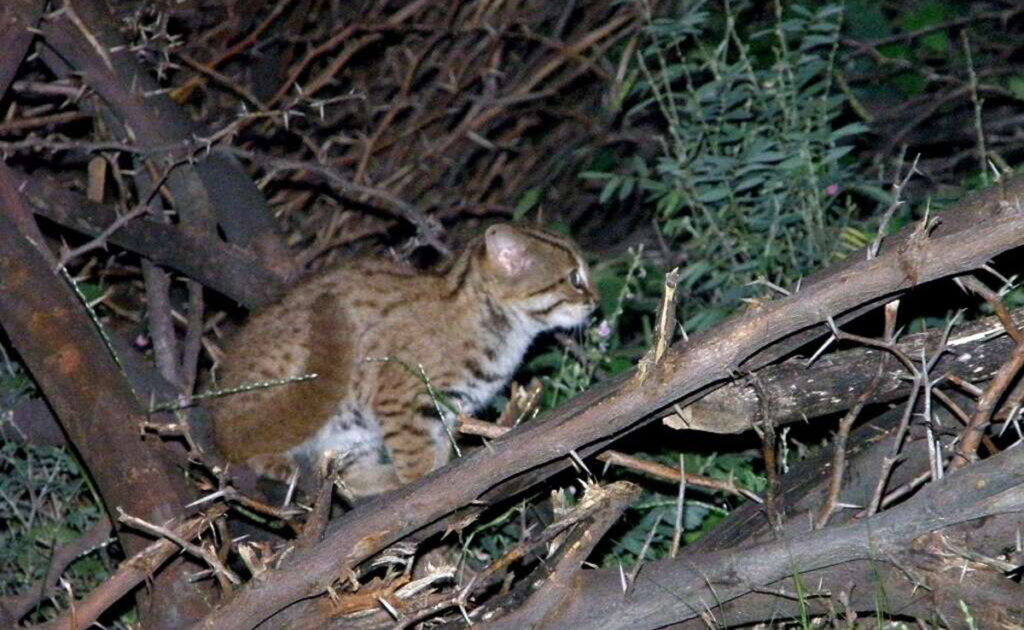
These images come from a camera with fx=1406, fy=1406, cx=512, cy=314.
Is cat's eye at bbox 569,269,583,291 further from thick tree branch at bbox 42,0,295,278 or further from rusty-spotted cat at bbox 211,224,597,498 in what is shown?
thick tree branch at bbox 42,0,295,278

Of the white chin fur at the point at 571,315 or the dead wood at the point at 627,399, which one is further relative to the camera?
the white chin fur at the point at 571,315

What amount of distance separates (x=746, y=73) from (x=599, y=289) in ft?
3.77

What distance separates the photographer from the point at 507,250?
594cm

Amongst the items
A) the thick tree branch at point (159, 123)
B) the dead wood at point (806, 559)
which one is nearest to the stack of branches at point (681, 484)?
the dead wood at point (806, 559)

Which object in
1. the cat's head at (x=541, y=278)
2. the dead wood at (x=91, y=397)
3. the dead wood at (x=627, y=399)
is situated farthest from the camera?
the cat's head at (x=541, y=278)

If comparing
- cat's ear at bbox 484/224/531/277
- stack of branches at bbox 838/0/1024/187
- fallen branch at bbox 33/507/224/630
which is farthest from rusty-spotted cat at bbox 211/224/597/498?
stack of branches at bbox 838/0/1024/187

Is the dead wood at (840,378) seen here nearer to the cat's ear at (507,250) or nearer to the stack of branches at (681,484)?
the stack of branches at (681,484)

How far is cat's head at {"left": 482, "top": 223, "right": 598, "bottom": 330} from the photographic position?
5.95m

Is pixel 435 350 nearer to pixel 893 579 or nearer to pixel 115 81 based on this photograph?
pixel 115 81

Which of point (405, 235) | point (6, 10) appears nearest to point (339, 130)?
point (405, 235)

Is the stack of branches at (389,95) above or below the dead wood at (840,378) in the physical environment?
above

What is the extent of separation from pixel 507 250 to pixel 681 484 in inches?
83.7

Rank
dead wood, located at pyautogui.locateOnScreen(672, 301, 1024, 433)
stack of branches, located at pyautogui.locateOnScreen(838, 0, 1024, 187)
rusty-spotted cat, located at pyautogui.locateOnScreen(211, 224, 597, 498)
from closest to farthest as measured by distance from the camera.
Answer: dead wood, located at pyautogui.locateOnScreen(672, 301, 1024, 433) < rusty-spotted cat, located at pyautogui.locateOnScreen(211, 224, 597, 498) < stack of branches, located at pyautogui.locateOnScreen(838, 0, 1024, 187)

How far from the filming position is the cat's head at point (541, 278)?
595cm
